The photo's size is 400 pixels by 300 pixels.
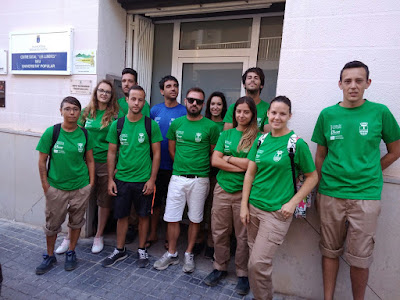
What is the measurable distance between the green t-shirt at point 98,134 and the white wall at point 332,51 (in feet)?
7.12

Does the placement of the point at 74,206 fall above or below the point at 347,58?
below

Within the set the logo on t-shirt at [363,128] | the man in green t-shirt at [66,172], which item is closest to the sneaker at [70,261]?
the man in green t-shirt at [66,172]

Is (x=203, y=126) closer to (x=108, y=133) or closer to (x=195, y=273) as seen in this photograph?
(x=108, y=133)

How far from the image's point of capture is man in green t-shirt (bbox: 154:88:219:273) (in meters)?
3.18

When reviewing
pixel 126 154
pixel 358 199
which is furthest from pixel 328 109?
pixel 126 154

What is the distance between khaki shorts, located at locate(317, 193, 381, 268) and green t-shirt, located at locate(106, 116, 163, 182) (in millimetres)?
1885

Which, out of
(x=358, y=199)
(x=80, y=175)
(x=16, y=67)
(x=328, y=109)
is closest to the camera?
(x=358, y=199)

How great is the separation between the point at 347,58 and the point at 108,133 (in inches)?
104

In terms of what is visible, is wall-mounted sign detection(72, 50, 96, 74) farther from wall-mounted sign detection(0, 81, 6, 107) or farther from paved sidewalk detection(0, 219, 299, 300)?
paved sidewalk detection(0, 219, 299, 300)

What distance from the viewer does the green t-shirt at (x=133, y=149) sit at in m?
3.20

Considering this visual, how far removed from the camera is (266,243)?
2.45 m

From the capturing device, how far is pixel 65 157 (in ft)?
10.0

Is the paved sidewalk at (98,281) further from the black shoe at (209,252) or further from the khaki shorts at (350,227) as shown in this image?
the khaki shorts at (350,227)

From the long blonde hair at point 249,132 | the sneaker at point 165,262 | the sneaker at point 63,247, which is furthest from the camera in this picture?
the sneaker at point 63,247
